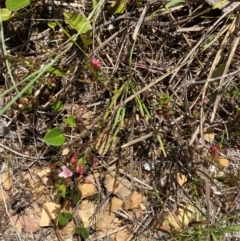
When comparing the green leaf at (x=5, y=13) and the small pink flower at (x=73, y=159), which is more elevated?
the green leaf at (x=5, y=13)

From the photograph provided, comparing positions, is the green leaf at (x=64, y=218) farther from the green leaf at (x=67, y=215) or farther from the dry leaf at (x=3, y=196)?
the dry leaf at (x=3, y=196)

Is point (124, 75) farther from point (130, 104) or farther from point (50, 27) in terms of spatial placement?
point (50, 27)

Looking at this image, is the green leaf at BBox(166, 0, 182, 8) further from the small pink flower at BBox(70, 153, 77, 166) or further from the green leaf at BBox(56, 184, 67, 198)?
the green leaf at BBox(56, 184, 67, 198)

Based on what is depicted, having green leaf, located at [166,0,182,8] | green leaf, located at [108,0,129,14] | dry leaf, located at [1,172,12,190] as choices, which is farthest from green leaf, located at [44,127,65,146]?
green leaf, located at [166,0,182,8]

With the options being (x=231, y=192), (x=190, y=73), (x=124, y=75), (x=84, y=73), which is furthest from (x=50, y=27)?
(x=231, y=192)

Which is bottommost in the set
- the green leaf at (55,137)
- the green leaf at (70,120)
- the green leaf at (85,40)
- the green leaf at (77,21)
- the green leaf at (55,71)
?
the green leaf at (55,137)

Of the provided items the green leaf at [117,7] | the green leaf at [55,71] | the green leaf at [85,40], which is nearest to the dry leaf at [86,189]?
the green leaf at [55,71]

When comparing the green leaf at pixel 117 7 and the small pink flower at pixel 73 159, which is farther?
the green leaf at pixel 117 7
